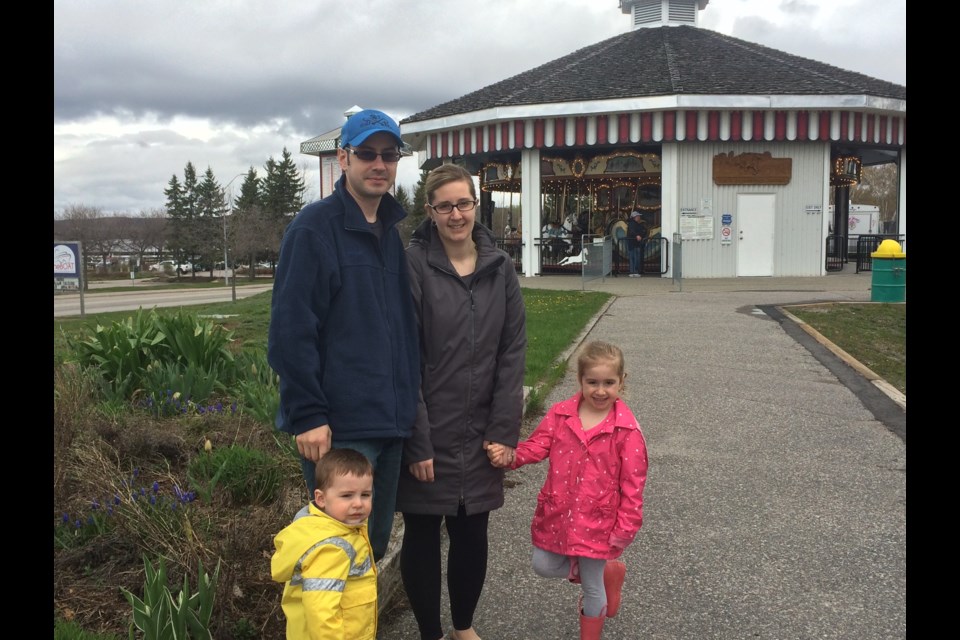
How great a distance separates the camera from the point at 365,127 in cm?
288

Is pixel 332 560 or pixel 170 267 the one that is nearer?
pixel 332 560

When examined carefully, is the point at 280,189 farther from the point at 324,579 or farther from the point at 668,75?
the point at 324,579

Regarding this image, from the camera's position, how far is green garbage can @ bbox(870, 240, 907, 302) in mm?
15688

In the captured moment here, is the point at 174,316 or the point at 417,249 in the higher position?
the point at 417,249

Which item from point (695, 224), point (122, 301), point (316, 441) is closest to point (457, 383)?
point (316, 441)

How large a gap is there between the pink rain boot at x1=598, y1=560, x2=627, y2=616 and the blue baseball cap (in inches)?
Answer: 74.3

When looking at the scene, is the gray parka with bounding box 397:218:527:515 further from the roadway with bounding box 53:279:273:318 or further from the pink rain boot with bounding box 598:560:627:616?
the roadway with bounding box 53:279:273:318

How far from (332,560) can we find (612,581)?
1.29m

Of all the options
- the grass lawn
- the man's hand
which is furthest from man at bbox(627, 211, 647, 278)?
the man's hand

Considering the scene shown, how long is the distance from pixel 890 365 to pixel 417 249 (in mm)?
8656

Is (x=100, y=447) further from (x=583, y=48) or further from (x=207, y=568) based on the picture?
(x=583, y=48)

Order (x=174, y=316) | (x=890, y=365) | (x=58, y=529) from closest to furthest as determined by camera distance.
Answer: (x=58, y=529) < (x=174, y=316) < (x=890, y=365)
